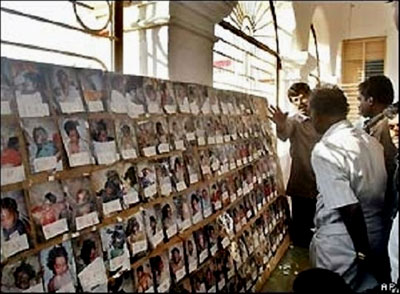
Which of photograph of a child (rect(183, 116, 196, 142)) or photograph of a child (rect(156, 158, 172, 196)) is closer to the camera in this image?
photograph of a child (rect(156, 158, 172, 196))

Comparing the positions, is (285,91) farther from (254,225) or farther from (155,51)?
(155,51)

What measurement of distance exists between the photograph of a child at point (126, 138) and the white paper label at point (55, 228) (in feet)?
0.98

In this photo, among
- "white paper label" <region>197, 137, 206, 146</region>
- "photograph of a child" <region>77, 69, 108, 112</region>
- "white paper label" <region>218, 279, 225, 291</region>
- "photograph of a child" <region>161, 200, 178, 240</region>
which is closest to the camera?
"photograph of a child" <region>77, 69, 108, 112</region>

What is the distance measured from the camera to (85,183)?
112cm

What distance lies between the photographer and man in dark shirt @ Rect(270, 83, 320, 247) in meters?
3.01

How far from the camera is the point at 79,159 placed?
1104 mm

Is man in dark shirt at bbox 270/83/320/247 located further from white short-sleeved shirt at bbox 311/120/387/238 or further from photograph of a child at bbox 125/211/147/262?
photograph of a child at bbox 125/211/147/262

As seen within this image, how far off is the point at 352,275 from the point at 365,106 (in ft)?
2.92

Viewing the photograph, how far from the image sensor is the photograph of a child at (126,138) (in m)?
1.27

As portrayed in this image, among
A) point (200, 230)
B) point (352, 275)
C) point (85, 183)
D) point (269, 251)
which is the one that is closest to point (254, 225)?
point (269, 251)

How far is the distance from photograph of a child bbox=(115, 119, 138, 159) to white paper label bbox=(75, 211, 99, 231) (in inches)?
8.3

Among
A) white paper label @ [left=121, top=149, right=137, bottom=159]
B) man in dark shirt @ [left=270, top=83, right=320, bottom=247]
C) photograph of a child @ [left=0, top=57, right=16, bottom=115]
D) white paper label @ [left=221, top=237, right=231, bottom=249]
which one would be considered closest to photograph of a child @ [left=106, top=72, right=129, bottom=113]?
white paper label @ [left=121, top=149, right=137, bottom=159]

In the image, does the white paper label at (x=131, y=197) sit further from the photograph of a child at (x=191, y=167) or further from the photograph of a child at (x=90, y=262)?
the photograph of a child at (x=191, y=167)

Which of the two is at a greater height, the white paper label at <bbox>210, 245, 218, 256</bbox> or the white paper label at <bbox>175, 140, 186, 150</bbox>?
the white paper label at <bbox>175, 140, 186, 150</bbox>
